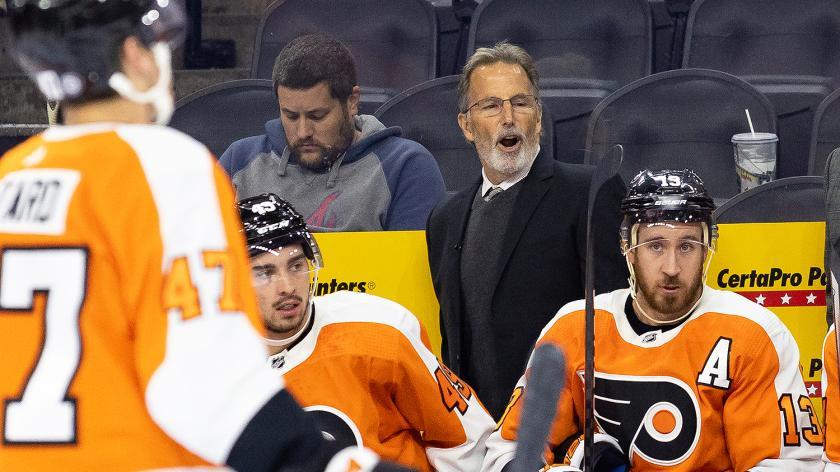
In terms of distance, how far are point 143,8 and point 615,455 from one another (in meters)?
1.80

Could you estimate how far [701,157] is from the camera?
14.7 feet

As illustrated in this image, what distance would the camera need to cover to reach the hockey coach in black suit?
3398mm

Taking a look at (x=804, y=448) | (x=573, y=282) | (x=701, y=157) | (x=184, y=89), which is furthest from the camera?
(x=184, y=89)

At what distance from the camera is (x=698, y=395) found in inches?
115

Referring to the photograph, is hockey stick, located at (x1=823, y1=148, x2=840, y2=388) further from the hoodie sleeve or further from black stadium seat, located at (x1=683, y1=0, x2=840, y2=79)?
black stadium seat, located at (x1=683, y1=0, x2=840, y2=79)

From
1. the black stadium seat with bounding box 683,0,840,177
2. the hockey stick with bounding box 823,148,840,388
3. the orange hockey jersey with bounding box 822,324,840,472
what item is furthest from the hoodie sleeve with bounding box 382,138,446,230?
the black stadium seat with bounding box 683,0,840,177

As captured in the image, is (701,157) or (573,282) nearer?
(573,282)

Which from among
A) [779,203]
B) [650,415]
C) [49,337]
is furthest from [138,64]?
[779,203]

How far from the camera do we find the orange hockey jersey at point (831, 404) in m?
2.88

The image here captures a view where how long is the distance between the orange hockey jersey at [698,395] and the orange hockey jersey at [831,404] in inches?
1.8

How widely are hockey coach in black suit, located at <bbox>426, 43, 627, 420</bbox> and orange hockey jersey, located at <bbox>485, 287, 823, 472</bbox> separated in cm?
32

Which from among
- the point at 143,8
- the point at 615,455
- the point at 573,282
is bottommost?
the point at 615,455

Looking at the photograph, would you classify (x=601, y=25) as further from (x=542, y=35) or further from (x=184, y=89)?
(x=184, y=89)

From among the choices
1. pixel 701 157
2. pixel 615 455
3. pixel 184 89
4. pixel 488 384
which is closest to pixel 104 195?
pixel 615 455
